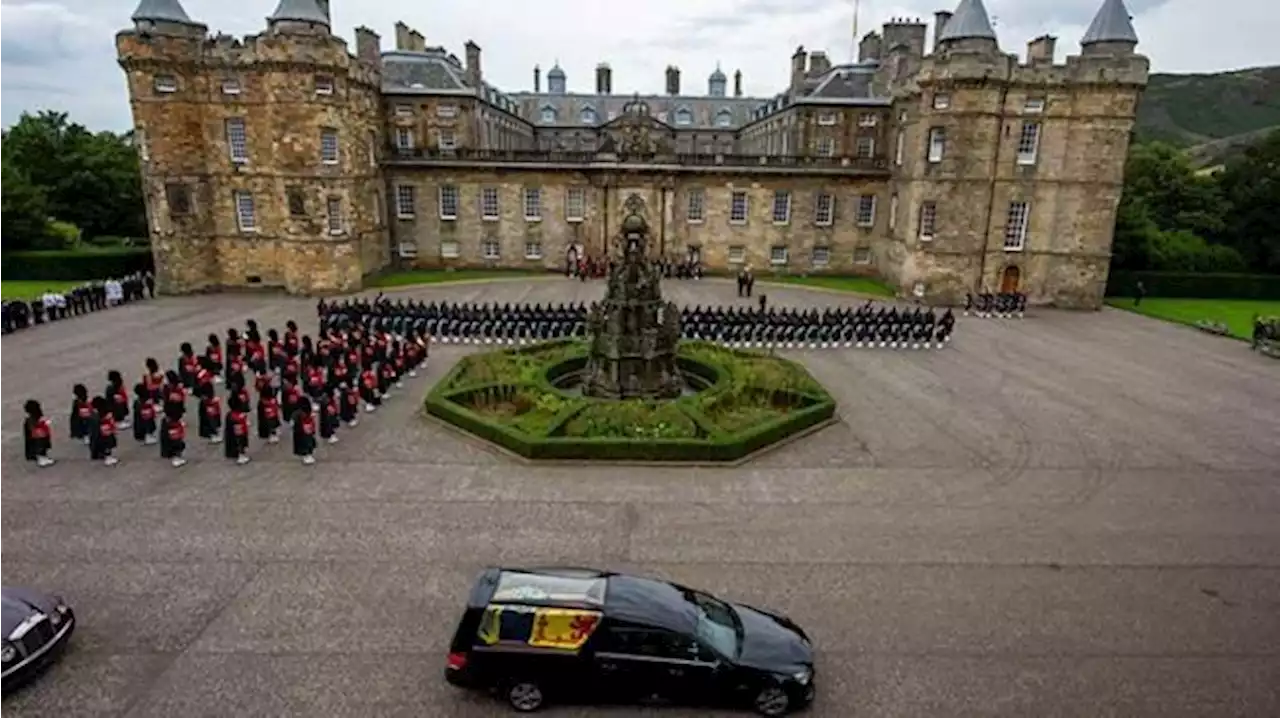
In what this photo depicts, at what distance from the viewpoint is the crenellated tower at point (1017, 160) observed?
120 feet

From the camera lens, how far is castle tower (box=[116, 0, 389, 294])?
3619 cm

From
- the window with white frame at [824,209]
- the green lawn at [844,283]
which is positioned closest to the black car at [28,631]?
the green lawn at [844,283]

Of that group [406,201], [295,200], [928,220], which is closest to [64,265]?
[295,200]

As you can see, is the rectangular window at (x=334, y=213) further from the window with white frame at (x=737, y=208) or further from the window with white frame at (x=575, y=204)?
the window with white frame at (x=737, y=208)

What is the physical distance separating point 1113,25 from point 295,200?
4061 centimetres

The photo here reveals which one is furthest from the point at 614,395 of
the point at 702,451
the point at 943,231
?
the point at 943,231

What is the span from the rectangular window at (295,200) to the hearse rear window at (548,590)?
33830 millimetres

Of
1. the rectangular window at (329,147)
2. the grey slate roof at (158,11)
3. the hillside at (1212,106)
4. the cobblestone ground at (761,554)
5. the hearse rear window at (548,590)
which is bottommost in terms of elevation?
the cobblestone ground at (761,554)

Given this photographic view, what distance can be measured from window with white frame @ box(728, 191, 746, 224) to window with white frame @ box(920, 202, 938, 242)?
1140 centimetres

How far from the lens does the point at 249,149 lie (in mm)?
37438

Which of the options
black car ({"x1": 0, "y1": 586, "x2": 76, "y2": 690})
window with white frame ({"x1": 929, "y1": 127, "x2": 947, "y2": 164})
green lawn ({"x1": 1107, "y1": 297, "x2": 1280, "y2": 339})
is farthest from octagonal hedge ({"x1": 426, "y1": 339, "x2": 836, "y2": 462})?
green lawn ({"x1": 1107, "y1": 297, "x2": 1280, "y2": 339})

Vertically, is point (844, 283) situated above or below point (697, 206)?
below

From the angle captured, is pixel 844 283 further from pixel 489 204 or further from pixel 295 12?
pixel 295 12

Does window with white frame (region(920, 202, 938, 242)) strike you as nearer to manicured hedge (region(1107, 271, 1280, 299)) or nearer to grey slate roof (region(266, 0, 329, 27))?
manicured hedge (region(1107, 271, 1280, 299))
